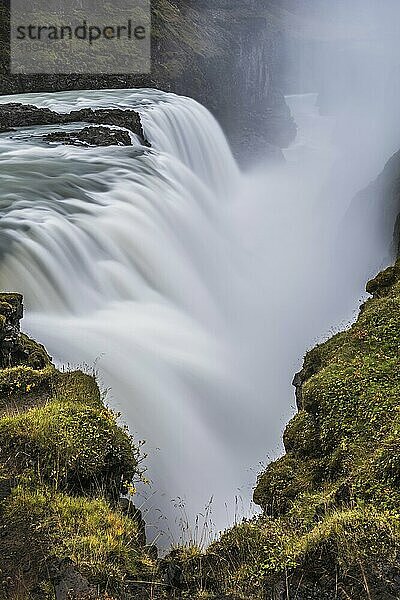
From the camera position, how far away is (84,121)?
24.7 meters

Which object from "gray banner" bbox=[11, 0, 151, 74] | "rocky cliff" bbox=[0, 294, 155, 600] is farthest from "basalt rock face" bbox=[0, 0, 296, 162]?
"rocky cliff" bbox=[0, 294, 155, 600]

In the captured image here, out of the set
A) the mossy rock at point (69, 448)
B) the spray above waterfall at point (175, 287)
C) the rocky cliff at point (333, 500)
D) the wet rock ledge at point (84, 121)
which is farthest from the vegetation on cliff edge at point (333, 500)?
the wet rock ledge at point (84, 121)

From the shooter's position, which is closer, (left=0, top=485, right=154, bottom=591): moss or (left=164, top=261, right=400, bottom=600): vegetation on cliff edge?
(left=164, top=261, right=400, bottom=600): vegetation on cliff edge

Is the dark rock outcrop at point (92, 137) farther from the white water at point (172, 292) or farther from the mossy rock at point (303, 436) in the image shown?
the mossy rock at point (303, 436)

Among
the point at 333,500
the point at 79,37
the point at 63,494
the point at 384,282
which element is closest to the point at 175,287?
the point at 384,282

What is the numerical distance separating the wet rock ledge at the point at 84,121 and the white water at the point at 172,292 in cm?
101

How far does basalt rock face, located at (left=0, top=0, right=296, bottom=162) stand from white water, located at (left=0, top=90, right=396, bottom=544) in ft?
32.6

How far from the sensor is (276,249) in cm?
2266

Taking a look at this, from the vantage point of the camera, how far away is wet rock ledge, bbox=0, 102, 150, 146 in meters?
21.8

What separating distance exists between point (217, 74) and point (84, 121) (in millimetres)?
22683

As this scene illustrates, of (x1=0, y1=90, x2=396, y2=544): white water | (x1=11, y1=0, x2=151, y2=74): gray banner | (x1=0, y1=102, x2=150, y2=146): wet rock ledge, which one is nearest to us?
(x1=0, y1=90, x2=396, y2=544): white water

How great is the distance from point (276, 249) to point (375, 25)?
99.8 m

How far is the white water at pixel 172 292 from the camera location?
32.4ft

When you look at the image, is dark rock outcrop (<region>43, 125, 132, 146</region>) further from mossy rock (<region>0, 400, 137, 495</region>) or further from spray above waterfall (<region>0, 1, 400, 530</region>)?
mossy rock (<region>0, 400, 137, 495</region>)
